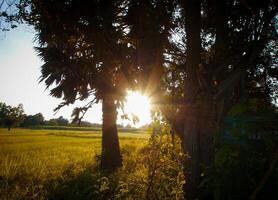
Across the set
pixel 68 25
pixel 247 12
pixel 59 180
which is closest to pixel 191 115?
pixel 247 12

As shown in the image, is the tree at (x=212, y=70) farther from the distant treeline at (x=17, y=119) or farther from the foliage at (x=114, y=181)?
the distant treeline at (x=17, y=119)

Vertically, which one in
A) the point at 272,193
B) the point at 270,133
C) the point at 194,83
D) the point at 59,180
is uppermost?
the point at 194,83

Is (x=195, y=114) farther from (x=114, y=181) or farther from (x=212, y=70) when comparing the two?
(x=114, y=181)

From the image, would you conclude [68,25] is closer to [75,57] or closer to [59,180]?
[75,57]

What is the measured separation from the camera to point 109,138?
18.5 meters

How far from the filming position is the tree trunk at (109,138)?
1772 cm

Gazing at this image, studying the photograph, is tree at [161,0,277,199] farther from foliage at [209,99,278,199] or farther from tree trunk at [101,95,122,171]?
tree trunk at [101,95,122,171]

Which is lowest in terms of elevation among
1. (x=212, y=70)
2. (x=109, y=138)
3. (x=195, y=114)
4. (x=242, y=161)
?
(x=109, y=138)

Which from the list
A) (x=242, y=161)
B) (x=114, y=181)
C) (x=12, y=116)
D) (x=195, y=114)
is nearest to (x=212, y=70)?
(x=195, y=114)

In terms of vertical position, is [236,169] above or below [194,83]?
below

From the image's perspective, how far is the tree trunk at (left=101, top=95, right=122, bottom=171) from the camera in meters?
17.7

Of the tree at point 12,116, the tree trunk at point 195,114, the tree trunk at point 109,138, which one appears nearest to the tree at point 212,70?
the tree trunk at point 195,114

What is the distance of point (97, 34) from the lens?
26.9 ft

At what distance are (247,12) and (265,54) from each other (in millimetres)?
2753
